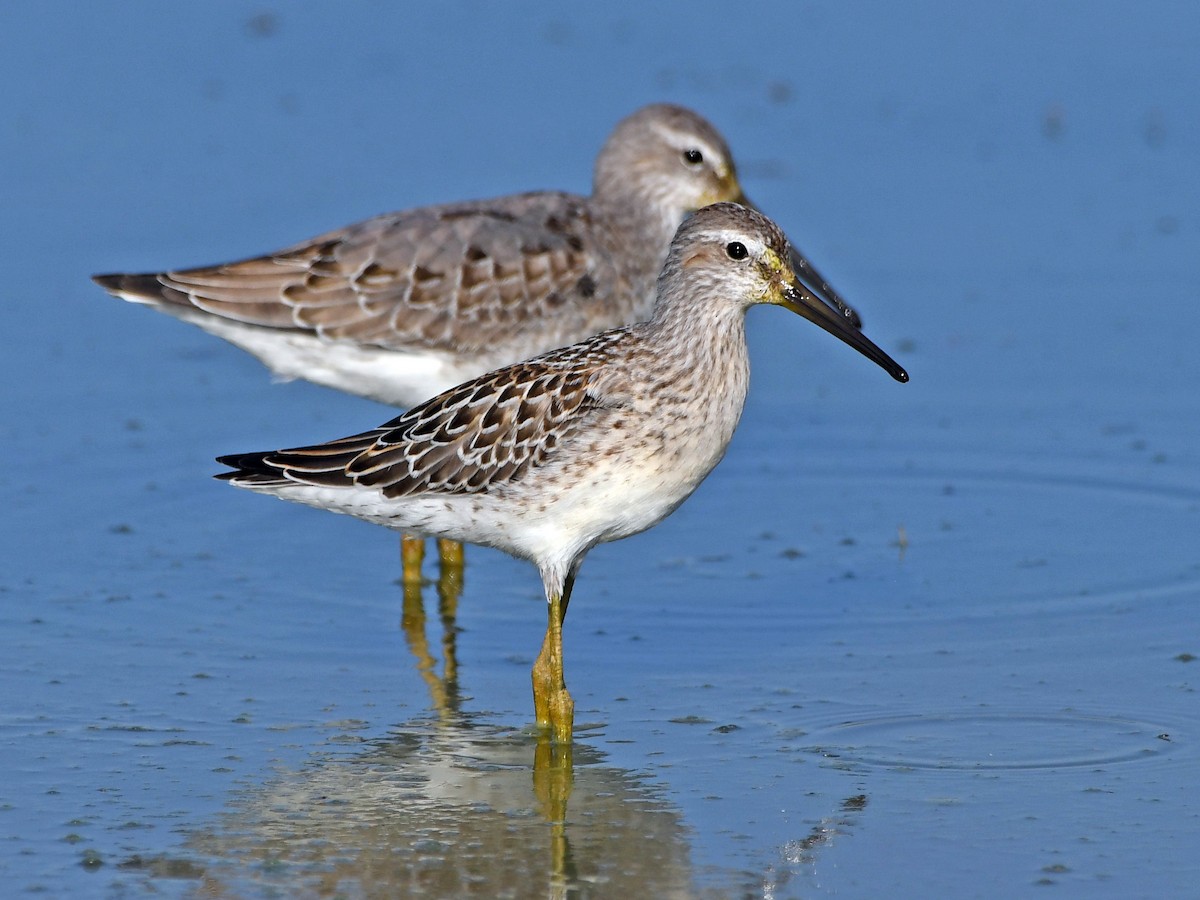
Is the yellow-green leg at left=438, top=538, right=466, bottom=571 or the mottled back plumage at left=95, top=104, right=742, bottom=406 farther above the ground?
the mottled back plumage at left=95, top=104, right=742, bottom=406

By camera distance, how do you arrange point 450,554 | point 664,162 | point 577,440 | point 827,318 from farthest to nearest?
point 664,162 → point 450,554 → point 827,318 → point 577,440

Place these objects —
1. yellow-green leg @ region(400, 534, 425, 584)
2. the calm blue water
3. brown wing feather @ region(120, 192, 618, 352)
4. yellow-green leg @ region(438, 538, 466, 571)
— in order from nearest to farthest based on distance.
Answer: the calm blue water, yellow-green leg @ region(400, 534, 425, 584), yellow-green leg @ region(438, 538, 466, 571), brown wing feather @ region(120, 192, 618, 352)

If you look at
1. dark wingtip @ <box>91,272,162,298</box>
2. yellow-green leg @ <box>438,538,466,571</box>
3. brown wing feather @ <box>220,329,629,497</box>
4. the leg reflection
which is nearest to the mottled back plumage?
dark wingtip @ <box>91,272,162,298</box>

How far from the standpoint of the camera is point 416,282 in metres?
10.2

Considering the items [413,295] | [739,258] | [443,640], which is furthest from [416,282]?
[739,258]

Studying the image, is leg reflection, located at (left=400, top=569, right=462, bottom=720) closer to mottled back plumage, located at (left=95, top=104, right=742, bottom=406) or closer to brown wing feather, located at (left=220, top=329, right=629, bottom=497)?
brown wing feather, located at (left=220, top=329, right=629, bottom=497)

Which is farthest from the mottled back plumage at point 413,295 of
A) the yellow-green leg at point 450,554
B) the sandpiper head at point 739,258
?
the sandpiper head at point 739,258

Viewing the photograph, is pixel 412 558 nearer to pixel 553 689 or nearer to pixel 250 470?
pixel 250 470

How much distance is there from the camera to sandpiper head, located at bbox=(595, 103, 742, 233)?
11.5m

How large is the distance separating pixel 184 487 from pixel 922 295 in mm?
4744

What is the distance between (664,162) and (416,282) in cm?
197

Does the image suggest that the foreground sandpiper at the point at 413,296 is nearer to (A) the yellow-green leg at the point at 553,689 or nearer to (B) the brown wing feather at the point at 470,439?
(B) the brown wing feather at the point at 470,439

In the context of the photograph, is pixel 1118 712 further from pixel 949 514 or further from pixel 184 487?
pixel 184 487

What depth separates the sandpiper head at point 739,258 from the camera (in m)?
7.99
